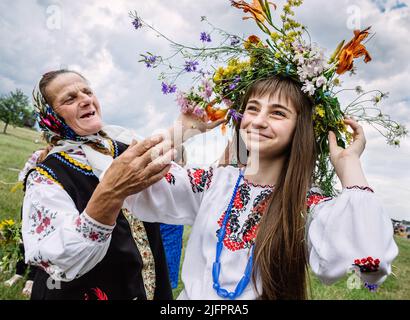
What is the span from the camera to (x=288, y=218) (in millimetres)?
2023

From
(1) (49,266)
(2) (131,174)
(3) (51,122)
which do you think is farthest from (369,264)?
(3) (51,122)

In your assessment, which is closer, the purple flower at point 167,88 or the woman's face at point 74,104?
the purple flower at point 167,88

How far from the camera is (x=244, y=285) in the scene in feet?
6.28

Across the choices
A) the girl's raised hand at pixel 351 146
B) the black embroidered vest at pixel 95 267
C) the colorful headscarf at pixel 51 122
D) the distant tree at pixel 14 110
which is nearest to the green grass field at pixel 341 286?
the colorful headscarf at pixel 51 122

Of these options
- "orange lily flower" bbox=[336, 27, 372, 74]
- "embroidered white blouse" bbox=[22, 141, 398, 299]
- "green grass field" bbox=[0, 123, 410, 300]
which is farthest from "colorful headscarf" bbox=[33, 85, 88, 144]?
"orange lily flower" bbox=[336, 27, 372, 74]

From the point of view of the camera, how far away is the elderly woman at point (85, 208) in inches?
77.9

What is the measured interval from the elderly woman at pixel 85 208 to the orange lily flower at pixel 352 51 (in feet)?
3.45

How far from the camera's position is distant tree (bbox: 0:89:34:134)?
4088 centimetres

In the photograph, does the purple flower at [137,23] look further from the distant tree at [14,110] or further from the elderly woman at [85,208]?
the distant tree at [14,110]

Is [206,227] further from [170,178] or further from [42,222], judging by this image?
[42,222]

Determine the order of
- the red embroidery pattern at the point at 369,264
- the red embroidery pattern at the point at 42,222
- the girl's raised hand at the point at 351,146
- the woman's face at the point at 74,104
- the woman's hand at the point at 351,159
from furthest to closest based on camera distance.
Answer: the woman's face at the point at 74,104
the red embroidery pattern at the point at 42,222
the girl's raised hand at the point at 351,146
the woman's hand at the point at 351,159
the red embroidery pattern at the point at 369,264

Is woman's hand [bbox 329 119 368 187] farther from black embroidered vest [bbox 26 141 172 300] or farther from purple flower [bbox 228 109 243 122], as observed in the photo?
black embroidered vest [bbox 26 141 172 300]

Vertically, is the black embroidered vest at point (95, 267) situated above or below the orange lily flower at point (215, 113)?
below

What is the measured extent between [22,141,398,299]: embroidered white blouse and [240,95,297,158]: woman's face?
0.25 metres
